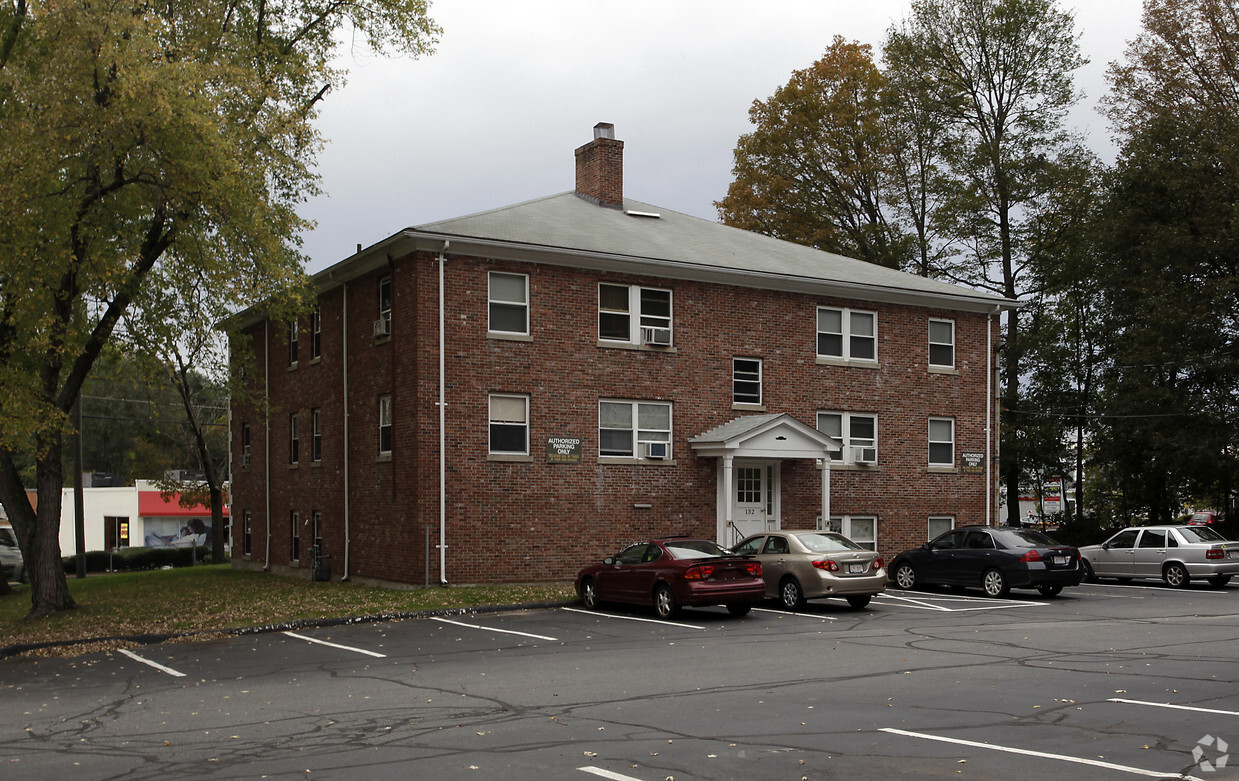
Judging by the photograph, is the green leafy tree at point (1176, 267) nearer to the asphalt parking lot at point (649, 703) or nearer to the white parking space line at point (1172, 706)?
the asphalt parking lot at point (649, 703)

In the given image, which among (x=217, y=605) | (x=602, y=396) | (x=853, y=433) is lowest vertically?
(x=217, y=605)

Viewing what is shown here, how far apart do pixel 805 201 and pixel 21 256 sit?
3262 cm

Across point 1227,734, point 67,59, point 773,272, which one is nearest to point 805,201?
point 773,272

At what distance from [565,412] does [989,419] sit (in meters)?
12.9

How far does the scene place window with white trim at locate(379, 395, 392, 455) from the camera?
84.3ft

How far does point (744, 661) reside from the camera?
13.6 meters

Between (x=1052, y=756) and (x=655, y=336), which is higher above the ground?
(x=655, y=336)

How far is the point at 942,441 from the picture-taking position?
30.8 meters

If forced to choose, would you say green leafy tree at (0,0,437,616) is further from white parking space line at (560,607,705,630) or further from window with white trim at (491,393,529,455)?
white parking space line at (560,607,705,630)

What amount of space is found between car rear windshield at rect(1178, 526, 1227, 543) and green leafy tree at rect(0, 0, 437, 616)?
20.4 meters

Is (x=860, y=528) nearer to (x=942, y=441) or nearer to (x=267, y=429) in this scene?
(x=942, y=441)

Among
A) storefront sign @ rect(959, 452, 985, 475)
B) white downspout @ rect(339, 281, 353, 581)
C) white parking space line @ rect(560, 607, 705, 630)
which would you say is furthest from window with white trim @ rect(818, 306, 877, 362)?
white downspout @ rect(339, 281, 353, 581)

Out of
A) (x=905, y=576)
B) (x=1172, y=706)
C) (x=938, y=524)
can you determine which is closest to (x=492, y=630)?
(x=1172, y=706)

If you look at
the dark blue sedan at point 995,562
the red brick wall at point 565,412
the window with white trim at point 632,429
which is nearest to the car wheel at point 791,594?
the dark blue sedan at point 995,562
